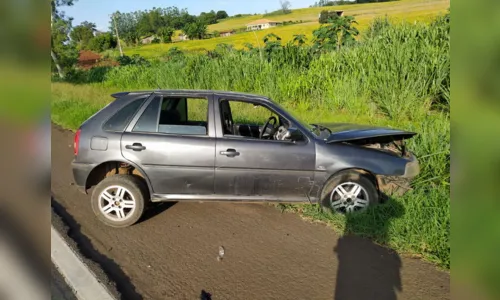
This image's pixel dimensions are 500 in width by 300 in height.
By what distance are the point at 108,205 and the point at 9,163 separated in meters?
3.94

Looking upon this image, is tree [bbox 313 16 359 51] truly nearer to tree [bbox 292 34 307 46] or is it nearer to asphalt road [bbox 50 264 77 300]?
tree [bbox 292 34 307 46]

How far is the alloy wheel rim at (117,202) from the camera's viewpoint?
4.58 metres

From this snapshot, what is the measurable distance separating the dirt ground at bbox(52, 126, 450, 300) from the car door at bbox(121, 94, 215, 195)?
1.80 feet

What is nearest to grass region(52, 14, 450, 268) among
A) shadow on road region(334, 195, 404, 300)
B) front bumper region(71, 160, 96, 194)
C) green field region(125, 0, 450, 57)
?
shadow on road region(334, 195, 404, 300)

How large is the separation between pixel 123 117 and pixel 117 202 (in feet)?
3.59

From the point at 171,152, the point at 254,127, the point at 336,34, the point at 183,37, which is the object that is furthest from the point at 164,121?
the point at 183,37

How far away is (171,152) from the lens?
177 inches

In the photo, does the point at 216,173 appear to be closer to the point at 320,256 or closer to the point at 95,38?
the point at 320,256

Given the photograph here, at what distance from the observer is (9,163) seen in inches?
35.4

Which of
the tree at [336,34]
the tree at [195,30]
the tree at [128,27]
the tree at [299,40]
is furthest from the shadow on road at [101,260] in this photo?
the tree at [128,27]

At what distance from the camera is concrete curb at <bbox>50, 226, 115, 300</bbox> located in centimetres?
313

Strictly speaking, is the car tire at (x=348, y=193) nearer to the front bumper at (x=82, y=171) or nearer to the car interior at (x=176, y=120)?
the car interior at (x=176, y=120)

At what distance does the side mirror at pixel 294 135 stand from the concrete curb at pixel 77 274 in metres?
2.76

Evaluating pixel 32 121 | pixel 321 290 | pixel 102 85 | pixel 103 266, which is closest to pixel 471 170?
pixel 32 121
